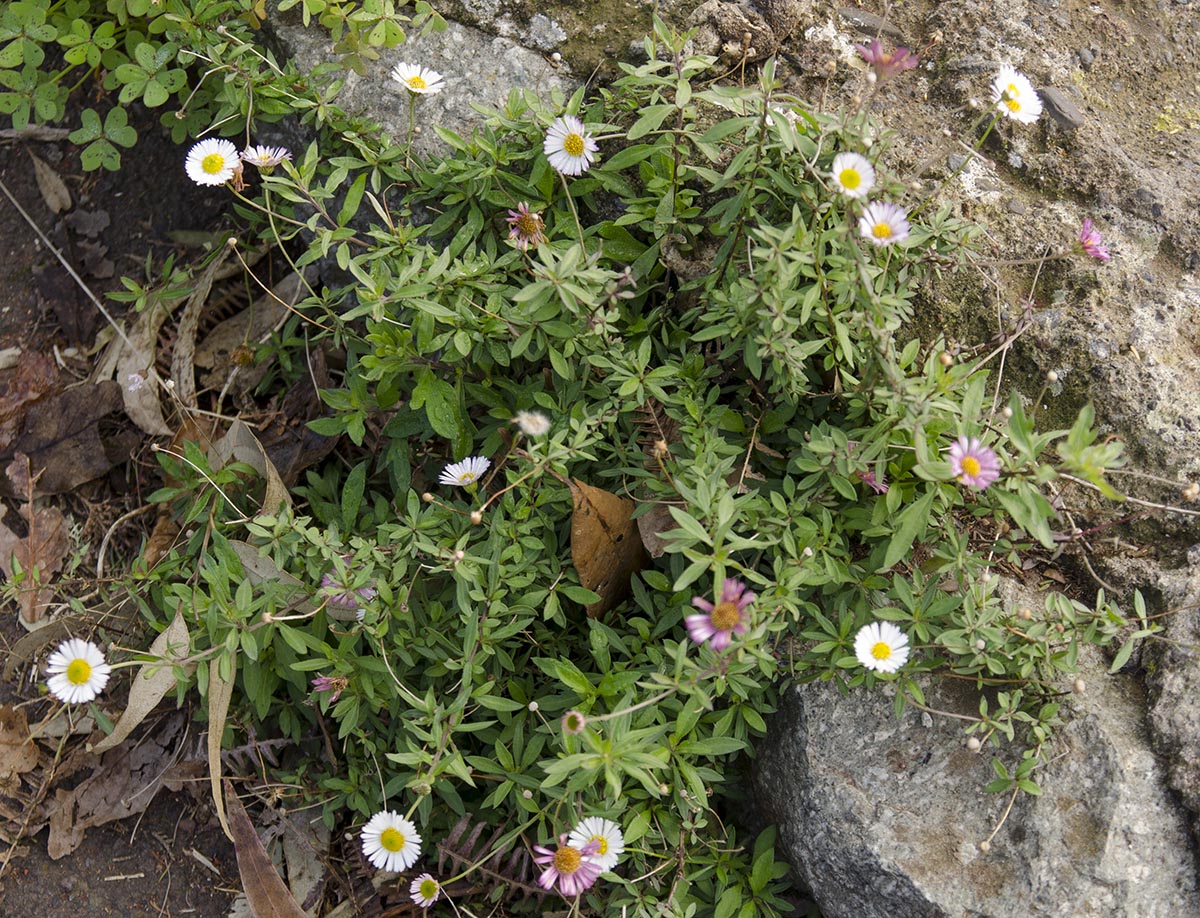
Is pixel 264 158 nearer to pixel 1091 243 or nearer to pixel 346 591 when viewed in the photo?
pixel 346 591

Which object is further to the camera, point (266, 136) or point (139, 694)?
point (266, 136)

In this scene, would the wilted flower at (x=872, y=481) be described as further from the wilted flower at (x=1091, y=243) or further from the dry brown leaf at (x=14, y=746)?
the dry brown leaf at (x=14, y=746)

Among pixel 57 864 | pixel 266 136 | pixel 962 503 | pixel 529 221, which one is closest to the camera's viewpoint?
pixel 962 503

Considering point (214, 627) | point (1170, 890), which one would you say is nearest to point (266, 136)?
point (214, 627)

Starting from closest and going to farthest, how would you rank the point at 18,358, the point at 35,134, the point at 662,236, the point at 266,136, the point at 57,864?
the point at 662,236 < the point at 57,864 < the point at 266,136 < the point at 18,358 < the point at 35,134

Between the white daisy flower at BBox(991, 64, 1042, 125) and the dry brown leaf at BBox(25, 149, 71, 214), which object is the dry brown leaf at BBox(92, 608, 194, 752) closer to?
the dry brown leaf at BBox(25, 149, 71, 214)

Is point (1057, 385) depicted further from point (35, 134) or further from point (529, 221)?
point (35, 134)

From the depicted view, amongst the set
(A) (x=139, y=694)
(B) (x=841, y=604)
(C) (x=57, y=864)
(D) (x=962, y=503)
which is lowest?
(C) (x=57, y=864)
